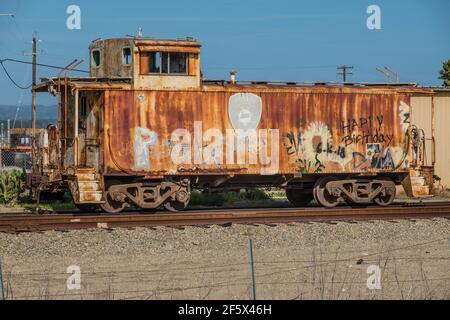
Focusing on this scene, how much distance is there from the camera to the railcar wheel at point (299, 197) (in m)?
22.3

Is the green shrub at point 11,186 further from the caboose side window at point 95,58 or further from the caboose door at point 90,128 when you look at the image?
the caboose side window at point 95,58

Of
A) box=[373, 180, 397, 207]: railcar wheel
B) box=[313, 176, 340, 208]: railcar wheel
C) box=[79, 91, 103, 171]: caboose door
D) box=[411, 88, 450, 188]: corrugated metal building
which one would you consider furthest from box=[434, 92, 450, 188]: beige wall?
box=[79, 91, 103, 171]: caboose door

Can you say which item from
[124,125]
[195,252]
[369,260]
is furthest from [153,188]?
[369,260]

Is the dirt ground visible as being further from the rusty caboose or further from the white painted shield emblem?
the white painted shield emblem

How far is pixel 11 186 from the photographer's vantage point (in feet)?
74.6

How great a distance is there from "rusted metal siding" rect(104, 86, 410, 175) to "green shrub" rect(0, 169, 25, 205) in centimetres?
549

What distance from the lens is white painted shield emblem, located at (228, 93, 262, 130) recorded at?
64.1ft

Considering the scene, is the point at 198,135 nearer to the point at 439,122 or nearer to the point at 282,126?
the point at 282,126

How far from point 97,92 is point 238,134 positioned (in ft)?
12.8

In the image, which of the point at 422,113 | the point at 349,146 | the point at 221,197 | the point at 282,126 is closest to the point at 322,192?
the point at 349,146

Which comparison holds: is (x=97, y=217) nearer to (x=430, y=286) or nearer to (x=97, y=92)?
(x=97, y=92)

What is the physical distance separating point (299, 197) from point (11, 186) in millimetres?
8993

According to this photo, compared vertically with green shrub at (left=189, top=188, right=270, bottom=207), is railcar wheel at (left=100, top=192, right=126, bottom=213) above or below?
above

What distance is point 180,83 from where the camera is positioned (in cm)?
1920
